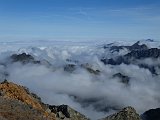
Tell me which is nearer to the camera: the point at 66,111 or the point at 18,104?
the point at 18,104

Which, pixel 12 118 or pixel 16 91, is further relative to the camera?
pixel 16 91

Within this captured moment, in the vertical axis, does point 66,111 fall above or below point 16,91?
below

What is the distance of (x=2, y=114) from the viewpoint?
2375 inches

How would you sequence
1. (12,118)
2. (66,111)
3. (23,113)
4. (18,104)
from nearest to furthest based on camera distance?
(12,118)
(23,113)
(18,104)
(66,111)

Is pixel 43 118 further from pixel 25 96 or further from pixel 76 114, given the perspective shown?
pixel 76 114

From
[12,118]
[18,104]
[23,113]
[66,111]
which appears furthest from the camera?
[66,111]

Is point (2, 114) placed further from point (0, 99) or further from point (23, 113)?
point (0, 99)

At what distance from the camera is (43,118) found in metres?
65.8

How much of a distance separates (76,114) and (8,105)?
11216 centimetres

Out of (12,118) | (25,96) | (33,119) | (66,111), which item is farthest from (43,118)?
(66,111)

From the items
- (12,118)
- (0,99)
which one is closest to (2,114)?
(12,118)

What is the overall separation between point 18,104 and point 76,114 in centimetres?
10974

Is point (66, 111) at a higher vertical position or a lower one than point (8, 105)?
lower

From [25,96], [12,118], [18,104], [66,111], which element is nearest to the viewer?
[12,118]
